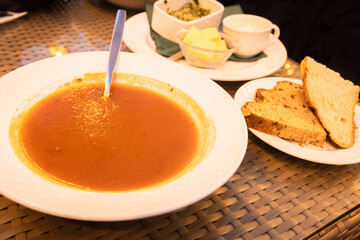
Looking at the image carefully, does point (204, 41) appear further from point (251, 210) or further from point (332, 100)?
point (251, 210)

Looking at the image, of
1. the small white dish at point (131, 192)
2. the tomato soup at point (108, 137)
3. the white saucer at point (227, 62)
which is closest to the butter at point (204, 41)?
the white saucer at point (227, 62)

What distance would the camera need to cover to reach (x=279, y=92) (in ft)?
4.99

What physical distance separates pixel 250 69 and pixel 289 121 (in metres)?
0.55

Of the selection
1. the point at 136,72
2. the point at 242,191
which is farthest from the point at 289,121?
the point at 136,72

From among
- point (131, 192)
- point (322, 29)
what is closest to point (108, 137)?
point (131, 192)

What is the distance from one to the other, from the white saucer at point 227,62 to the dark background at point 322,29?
1060 mm

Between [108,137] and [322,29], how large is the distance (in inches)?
104

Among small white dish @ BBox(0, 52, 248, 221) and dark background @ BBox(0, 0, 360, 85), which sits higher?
small white dish @ BBox(0, 52, 248, 221)

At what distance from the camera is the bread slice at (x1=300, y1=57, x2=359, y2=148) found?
1340mm

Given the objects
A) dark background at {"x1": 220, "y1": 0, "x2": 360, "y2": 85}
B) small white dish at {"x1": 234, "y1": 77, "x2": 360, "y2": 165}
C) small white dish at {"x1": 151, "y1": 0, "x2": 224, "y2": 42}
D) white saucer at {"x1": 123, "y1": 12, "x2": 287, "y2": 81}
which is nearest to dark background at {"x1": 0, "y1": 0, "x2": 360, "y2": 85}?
dark background at {"x1": 220, "y1": 0, "x2": 360, "y2": 85}

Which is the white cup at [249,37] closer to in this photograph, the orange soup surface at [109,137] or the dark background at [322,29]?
the orange soup surface at [109,137]

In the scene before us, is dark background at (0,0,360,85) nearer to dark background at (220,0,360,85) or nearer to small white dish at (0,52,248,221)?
dark background at (220,0,360,85)

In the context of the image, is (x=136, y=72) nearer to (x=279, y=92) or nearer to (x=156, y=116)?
(x=156, y=116)

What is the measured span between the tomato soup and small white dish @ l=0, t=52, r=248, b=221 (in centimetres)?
7
